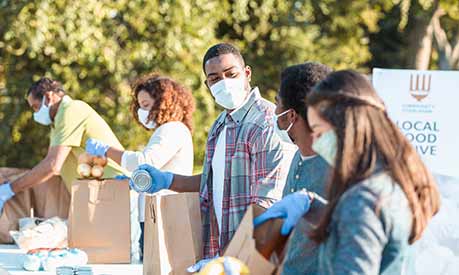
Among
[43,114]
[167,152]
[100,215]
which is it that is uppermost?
[43,114]

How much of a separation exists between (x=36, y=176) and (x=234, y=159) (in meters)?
2.12

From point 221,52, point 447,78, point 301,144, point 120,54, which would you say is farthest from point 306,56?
point 301,144

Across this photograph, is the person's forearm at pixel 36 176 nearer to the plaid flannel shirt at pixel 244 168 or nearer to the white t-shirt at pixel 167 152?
the white t-shirt at pixel 167 152

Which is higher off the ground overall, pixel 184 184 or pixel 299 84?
pixel 299 84

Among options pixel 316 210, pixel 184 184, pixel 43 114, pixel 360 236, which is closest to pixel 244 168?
pixel 184 184

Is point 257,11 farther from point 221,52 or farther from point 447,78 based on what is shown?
point 221,52

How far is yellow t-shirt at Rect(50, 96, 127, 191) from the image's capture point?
490 centimetres

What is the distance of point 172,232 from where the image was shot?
3.44 m

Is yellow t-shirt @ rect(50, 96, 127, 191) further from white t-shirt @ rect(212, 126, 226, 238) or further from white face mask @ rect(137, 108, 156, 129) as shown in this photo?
white t-shirt @ rect(212, 126, 226, 238)

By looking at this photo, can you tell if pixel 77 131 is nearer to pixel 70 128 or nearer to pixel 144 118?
pixel 70 128

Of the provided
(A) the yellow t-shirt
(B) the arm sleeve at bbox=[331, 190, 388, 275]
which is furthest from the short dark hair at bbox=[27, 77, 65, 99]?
(B) the arm sleeve at bbox=[331, 190, 388, 275]

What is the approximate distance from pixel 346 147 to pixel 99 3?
6.25 m

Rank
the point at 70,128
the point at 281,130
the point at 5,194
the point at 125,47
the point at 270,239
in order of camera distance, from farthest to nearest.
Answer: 1. the point at 125,47
2. the point at 5,194
3. the point at 70,128
4. the point at 281,130
5. the point at 270,239

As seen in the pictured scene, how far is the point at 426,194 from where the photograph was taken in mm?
2057
